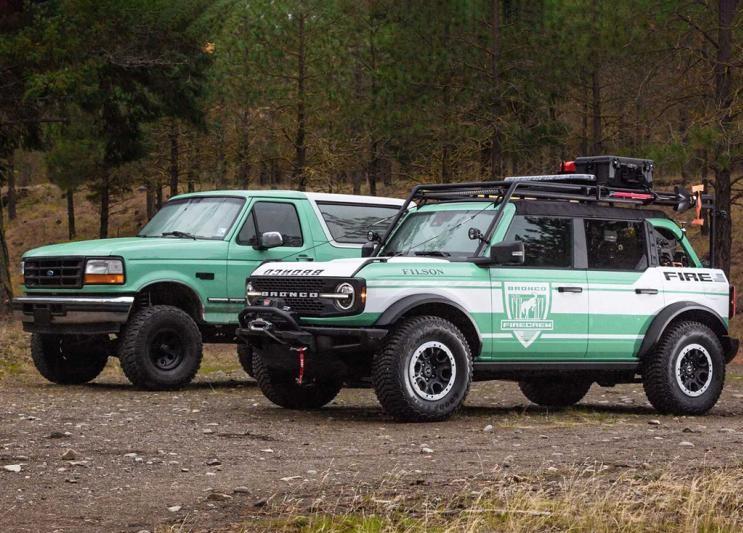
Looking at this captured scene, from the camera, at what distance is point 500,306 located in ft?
35.4

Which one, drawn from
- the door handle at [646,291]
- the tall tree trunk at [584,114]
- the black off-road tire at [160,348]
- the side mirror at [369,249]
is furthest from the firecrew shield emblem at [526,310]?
the tall tree trunk at [584,114]

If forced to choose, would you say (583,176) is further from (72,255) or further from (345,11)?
(345,11)

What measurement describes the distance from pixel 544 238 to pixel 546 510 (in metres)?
5.02

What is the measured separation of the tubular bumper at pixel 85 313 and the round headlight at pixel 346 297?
3.63m

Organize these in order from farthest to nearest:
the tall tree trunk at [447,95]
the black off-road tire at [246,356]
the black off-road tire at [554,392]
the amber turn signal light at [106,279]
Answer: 1. the tall tree trunk at [447,95]
2. the black off-road tire at [246,356]
3. the amber turn signal light at [106,279]
4. the black off-road tire at [554,392]

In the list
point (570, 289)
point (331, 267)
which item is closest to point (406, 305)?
point (331, 267)

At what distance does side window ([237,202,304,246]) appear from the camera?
46.1 feet

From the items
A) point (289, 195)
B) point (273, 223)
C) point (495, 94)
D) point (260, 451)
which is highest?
point (495, 94)

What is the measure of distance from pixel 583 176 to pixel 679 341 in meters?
1.74

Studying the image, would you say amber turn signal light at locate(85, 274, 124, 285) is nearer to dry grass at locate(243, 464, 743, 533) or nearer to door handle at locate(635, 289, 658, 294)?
door handle at locate(635, 289, 658, 294)

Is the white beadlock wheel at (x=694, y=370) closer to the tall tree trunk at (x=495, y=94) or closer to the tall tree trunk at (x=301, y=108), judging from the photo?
the tall tree trunk at (x=495, y=94)

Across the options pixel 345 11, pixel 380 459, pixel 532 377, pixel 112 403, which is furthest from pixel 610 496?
pixel 345 11

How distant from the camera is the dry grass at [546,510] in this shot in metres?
6.21

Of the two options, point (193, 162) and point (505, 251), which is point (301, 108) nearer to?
point (193, 162)
